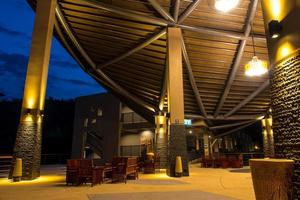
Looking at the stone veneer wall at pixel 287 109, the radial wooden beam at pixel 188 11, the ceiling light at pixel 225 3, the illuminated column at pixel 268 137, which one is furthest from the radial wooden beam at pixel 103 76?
the stone veneer wall at pixel 287 109

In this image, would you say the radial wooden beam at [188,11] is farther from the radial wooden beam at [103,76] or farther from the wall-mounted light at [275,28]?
the wall-mounted light at [275,28]

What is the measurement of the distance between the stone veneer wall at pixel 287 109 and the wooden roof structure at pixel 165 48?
5.05 metres

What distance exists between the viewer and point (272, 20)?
4551 millimetres

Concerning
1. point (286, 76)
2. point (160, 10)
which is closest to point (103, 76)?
point (160, 10)

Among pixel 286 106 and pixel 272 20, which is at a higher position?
pixel 272 20

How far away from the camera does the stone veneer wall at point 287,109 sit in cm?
399

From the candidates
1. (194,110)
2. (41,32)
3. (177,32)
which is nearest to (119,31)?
(177,32)

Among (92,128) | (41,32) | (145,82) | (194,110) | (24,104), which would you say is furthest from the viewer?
(92,128)

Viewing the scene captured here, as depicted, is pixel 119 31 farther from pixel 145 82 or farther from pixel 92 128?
pixel 92 128

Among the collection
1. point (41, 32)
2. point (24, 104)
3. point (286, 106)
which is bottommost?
point (286, 106)

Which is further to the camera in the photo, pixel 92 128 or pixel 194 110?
pixel 92 128

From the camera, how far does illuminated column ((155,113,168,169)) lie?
16112 mm

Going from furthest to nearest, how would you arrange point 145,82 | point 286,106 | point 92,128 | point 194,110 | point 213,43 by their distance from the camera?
point 92,128 < point 194,110 < point 145,82 < point 213,43 < point 286,106

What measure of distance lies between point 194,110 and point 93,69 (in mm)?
8735
